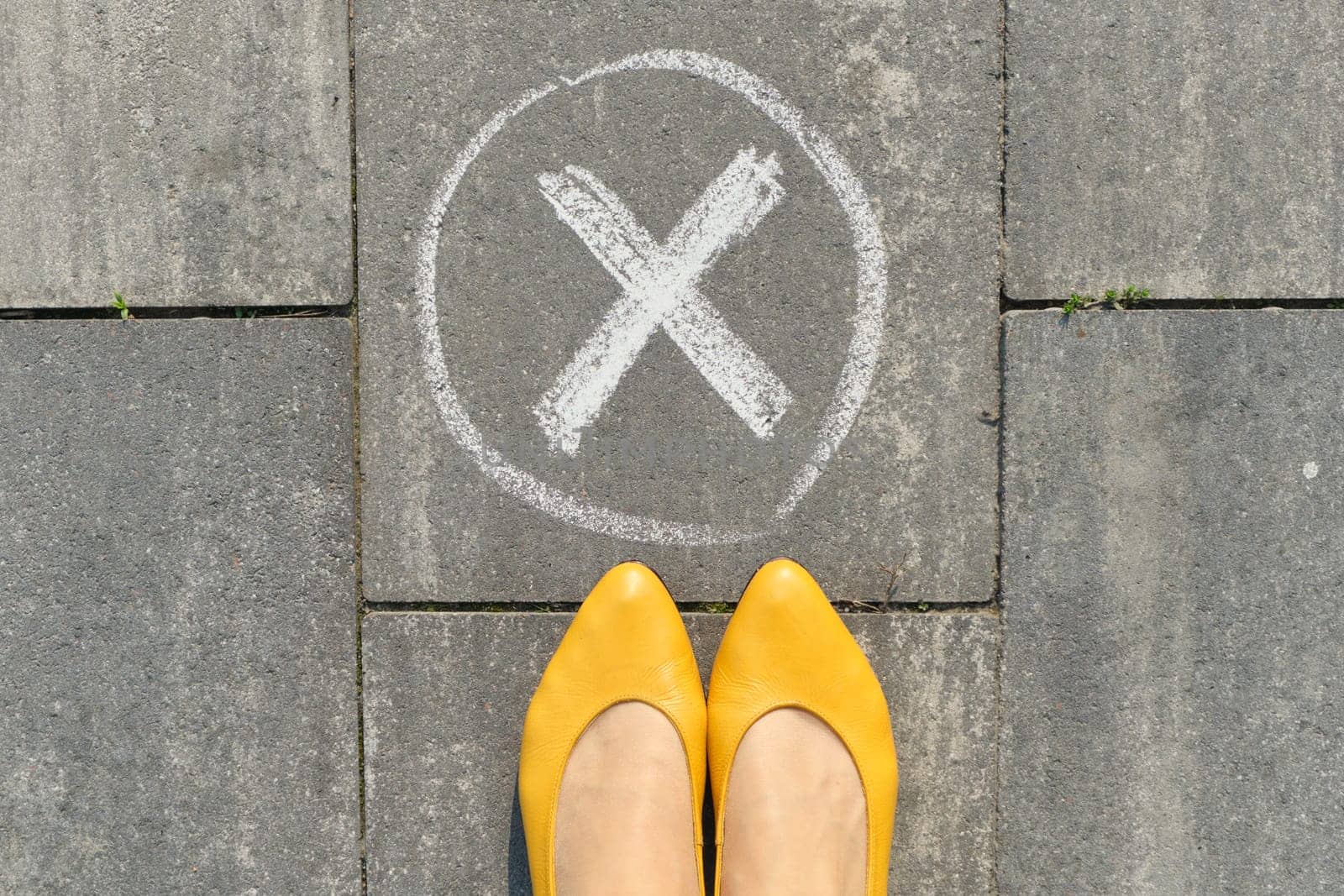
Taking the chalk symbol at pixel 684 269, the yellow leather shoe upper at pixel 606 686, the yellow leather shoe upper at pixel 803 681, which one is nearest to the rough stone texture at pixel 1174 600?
the yellow leather shoe upper at pixel 803 681

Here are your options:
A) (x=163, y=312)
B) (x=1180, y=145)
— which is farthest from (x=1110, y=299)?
(x=163, y=312)

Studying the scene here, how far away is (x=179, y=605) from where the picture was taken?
2305 millimetres

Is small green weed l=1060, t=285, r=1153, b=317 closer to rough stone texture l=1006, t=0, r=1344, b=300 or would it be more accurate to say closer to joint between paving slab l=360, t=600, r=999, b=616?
rough stone texture l=1006, t=0, r=1344, b=300

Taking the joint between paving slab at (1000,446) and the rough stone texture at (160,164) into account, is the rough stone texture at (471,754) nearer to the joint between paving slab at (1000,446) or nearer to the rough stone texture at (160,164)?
the joint between paving slab at (1000,446)

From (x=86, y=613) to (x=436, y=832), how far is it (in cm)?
116

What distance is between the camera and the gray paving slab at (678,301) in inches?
88.3

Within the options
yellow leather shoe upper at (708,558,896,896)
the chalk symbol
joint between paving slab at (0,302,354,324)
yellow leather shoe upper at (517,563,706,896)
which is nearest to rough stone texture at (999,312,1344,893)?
yellow leather shoe upper at (708,558,896,896)

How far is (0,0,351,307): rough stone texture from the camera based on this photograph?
7.48ft

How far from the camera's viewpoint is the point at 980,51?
224 centimetres

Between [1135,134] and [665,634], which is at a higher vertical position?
[1135,134]

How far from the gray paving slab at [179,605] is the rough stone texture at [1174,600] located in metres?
1.89

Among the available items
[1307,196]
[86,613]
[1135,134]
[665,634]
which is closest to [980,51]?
[1135,134]

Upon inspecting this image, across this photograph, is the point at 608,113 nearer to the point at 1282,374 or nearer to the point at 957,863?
the point at 1282,374

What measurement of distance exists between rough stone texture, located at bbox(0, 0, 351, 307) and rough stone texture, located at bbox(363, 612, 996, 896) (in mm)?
1015
